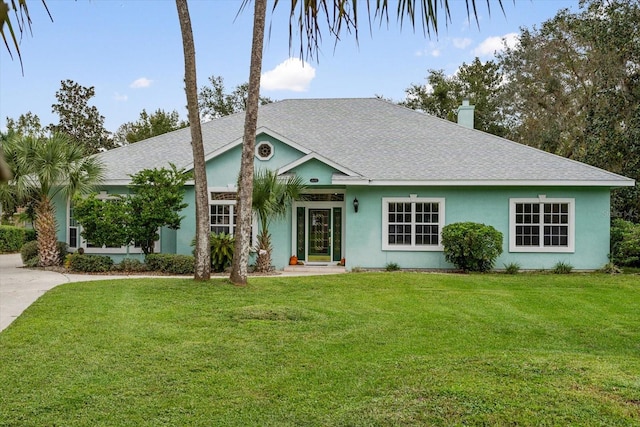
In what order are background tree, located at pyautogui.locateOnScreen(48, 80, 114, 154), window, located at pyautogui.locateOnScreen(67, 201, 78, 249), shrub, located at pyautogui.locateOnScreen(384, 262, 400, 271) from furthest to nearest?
1. background tree, located at pyautogui.locateOnScreen(48, 80, 114, 154)
2. window, located at pyautogui.locateOnScreen(67, 201, 78, 249)
3. shrub, located at pyautogui.locateOnScreen(384, 262, 400, 271)

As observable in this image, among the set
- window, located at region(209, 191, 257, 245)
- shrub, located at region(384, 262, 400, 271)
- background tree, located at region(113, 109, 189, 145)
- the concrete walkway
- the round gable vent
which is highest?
background tree, located at region(113, 109, 189, 145)

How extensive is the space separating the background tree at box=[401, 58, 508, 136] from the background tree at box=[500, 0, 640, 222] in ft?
5.73

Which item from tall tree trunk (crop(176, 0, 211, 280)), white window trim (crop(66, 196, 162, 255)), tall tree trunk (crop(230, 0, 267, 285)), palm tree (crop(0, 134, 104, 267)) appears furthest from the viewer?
white window trim (crop(66, 196, 162, 255))

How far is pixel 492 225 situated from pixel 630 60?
10864 millimetres

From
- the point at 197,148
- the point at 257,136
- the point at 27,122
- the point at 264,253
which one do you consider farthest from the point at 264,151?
the point at 27,122

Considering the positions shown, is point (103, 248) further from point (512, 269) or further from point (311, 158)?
point (512, 269)

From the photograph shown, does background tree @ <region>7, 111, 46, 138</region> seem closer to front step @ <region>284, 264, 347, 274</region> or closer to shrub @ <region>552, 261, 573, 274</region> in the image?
front step @ <region>284, 264, 347, 274</region>

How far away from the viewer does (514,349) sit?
275 inches

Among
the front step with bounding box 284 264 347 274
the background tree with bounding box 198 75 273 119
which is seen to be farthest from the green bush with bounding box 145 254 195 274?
the background tree with bounding box 198 75 273 119

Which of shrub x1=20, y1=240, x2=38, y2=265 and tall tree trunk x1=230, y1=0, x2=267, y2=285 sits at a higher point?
tall tree trunk x1=230, y1=0, x2=267, y2=285

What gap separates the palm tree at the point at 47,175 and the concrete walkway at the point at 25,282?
49.8 inches

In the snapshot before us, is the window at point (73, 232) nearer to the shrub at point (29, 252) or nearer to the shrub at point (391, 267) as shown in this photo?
the shrub at point (29, 252)

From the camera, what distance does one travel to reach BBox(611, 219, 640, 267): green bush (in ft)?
54.3

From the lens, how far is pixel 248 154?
12.5m
